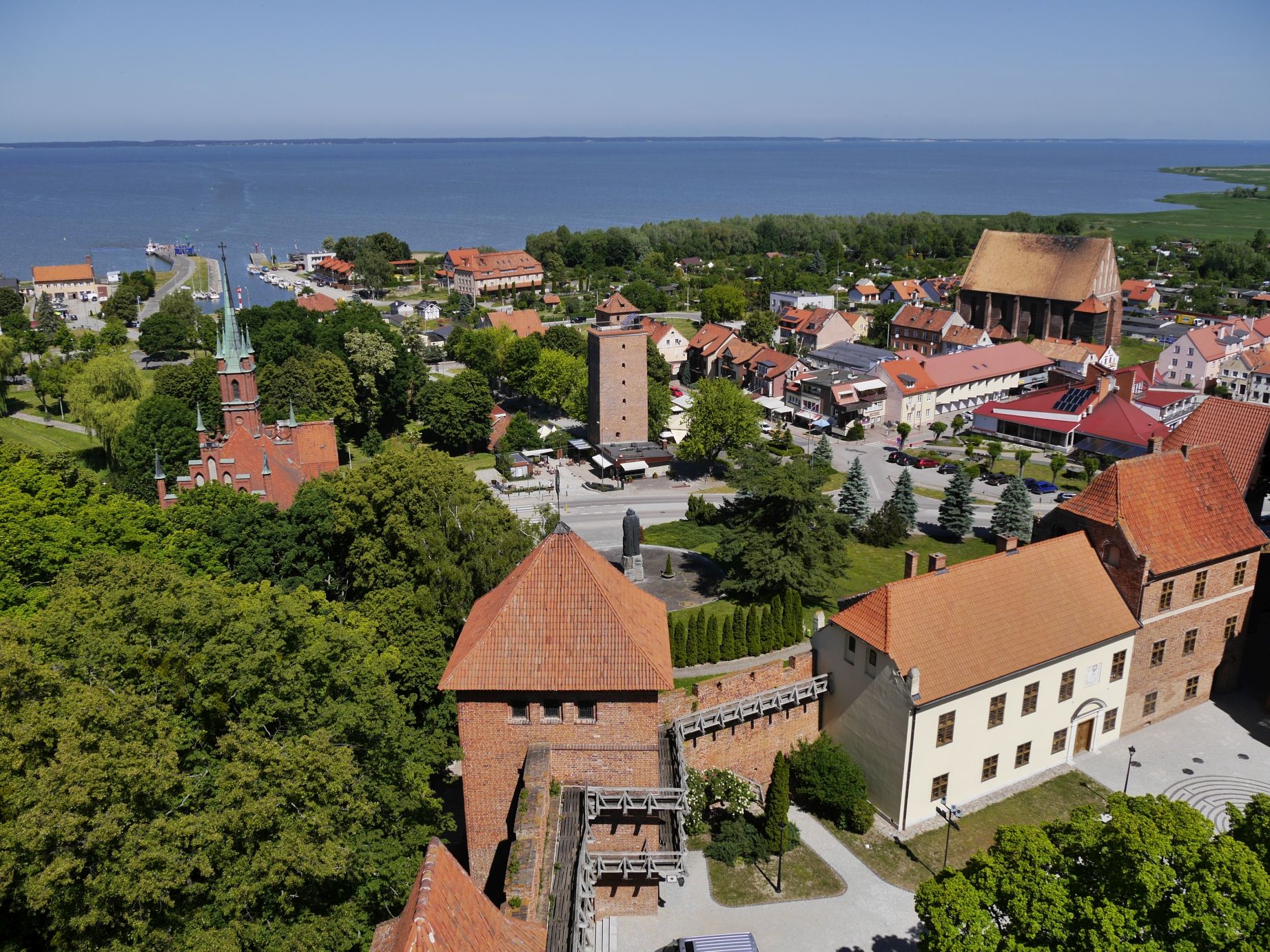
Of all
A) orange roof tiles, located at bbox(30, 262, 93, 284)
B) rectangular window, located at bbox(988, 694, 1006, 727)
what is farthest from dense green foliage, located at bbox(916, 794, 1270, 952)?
orange roof tiles, located at bbox(30, 262, 93, 284)

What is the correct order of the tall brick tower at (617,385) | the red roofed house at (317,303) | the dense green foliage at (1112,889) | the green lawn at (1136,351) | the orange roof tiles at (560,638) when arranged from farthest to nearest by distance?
the red roofed house at (317,303) → the green lawn at (1136,351) → the tall brick tower at (617,385) → the orange roof tiles at (560,638) → the dense green foliage at (1112,889)

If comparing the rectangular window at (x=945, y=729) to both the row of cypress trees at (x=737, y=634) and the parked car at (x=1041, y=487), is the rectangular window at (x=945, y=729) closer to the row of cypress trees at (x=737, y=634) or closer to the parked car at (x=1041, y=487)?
the row of cypress trees at (x=737, y=634)

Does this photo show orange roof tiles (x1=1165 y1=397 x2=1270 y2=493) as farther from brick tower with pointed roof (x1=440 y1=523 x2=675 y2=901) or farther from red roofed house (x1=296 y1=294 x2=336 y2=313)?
red roofed house (x1=296 y1=294 x2=336 y2=313)

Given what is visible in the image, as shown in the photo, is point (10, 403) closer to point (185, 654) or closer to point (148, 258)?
point (185, 654)

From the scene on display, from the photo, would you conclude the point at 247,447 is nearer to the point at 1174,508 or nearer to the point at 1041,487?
the point at 1174,508

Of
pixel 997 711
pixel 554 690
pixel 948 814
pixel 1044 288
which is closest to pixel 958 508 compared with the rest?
pixel 997 711

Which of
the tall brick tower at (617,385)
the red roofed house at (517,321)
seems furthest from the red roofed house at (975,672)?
Result: the red roofed house at (517,321)

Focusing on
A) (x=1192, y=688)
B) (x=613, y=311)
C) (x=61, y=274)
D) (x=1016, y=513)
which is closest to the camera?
(x=1192, y=688)
